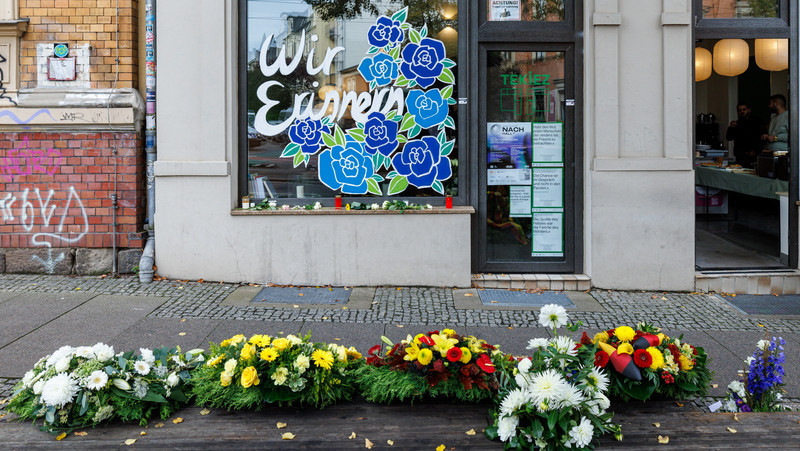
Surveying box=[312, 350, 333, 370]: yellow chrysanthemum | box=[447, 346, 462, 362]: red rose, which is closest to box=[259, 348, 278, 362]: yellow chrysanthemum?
box=[312, 350, 333, 370]: yellow chrysanthemum

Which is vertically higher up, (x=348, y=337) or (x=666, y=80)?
(x=666, y=80)

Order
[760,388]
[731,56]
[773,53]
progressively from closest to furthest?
1. [760,388]
2. [773,53]
3. [731,56]

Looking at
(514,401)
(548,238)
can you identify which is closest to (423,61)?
(548,238)

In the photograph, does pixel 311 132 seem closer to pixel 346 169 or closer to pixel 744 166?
pixel 346 169

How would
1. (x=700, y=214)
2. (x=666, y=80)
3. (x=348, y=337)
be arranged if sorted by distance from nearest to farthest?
(x=348, y=337), (x=666, y=80), (x=700, y=214)

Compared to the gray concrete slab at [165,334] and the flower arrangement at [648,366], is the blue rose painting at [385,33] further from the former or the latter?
the flower arrangement at [648,366]

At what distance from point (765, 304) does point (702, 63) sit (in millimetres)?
3965

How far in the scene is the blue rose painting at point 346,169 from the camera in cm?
816

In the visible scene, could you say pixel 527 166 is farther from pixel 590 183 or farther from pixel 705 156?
pixel 705 156

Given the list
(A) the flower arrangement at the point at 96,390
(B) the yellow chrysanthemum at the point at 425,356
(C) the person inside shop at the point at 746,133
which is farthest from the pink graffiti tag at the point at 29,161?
(C) the person inside shop at the point at 746,133

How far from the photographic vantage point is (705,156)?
11773mm

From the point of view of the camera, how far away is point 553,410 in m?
3.03

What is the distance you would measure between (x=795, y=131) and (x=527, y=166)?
3044 mm

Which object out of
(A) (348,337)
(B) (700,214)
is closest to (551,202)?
(A) (348,337)
